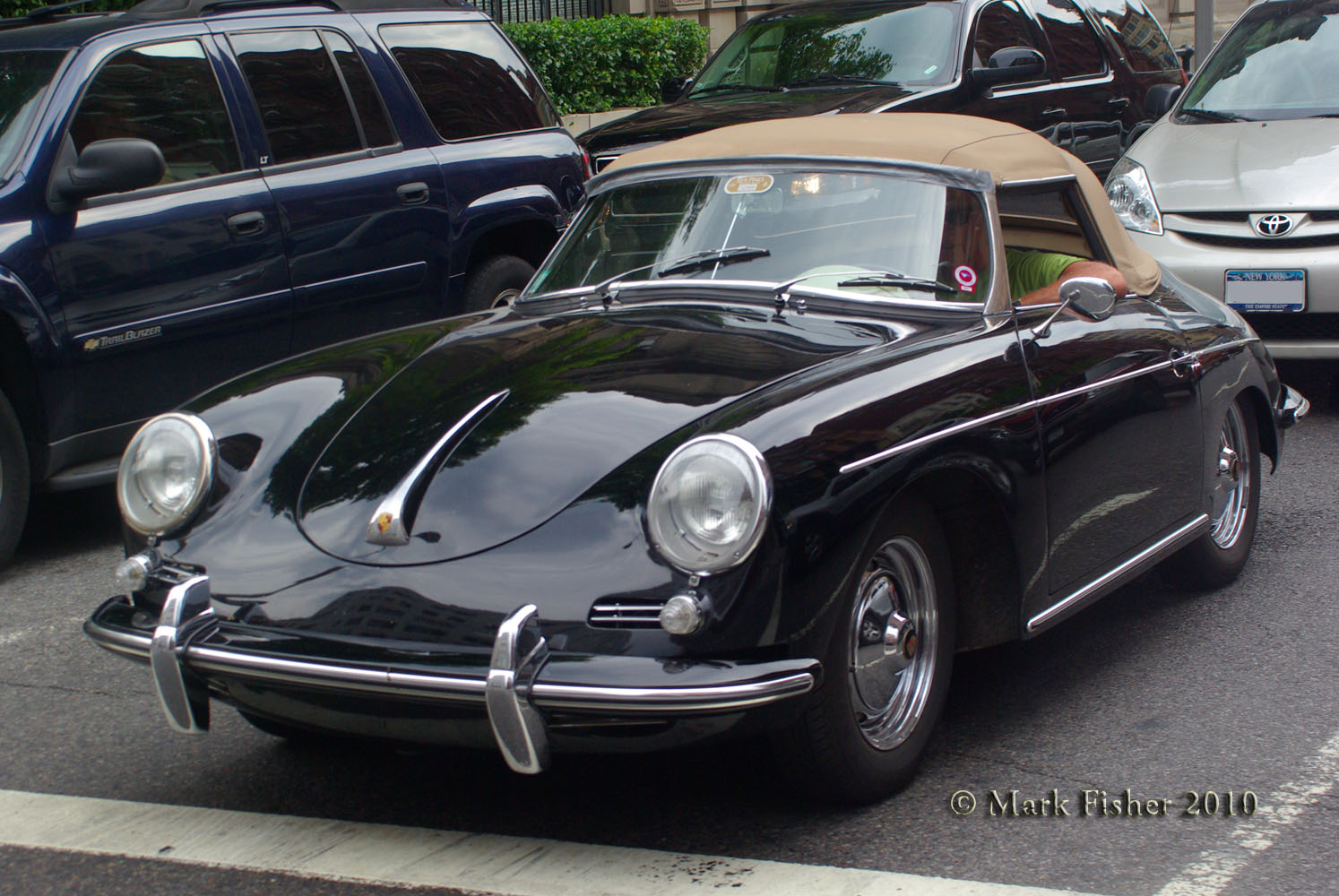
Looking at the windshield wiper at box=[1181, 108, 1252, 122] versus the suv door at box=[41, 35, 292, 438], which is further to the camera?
the windshield wiper at box=[1181, 108, 1252, 122]

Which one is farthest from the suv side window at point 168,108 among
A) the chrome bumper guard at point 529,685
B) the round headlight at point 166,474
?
the chrome bumper guard at point 529,685

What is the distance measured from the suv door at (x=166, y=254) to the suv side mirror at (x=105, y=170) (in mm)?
90

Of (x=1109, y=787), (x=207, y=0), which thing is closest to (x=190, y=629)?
(x=1109, y=787)

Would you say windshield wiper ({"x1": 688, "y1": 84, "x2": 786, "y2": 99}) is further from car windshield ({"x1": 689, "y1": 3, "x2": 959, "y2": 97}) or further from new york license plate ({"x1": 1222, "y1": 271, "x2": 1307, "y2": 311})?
new york license plate ({"x1": 1222, "y1": 271, "x2": 1307, "y2": 311})

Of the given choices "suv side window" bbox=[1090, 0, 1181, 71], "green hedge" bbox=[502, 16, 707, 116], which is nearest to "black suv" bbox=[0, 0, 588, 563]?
"suv side window" bbox=[1090, 0, 1181, 71]

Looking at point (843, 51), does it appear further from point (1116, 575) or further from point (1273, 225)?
point (1116, 575)

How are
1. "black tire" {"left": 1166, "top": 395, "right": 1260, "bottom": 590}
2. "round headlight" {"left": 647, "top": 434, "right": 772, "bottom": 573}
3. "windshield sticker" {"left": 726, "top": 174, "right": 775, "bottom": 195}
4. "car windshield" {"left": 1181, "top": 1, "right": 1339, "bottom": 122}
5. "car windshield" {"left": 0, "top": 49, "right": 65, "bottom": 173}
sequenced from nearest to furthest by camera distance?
"round headlight" {"left": 647, "top": 434, "right": 772, "bottom": 573}, "windshield sticker" {"left": 726, "top": 174, "right": 775, "bottom": 195}, "black tire" {"left": 1166, "top": 395, "right": 1260, "bottom": 590}, "car windshield" {"left": 0, "top": 49, "right": 65, "bottom": 173}, "car windshield" {"left": 1181, "top": 1, "right": 1339, "bottom": 122}

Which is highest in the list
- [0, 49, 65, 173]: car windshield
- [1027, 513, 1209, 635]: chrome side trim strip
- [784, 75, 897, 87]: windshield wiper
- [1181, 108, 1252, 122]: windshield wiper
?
[0, 49, 65, 173]: car windshield

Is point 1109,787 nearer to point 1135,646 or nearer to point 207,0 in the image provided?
point 1135,646

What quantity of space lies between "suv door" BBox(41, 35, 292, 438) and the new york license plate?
4195 millimetres

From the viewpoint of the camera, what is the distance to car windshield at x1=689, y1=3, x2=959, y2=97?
31.2ft

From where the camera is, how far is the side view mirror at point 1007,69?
9.53 m

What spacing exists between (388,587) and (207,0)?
4.32 meters

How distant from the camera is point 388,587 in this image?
10.4 feet
